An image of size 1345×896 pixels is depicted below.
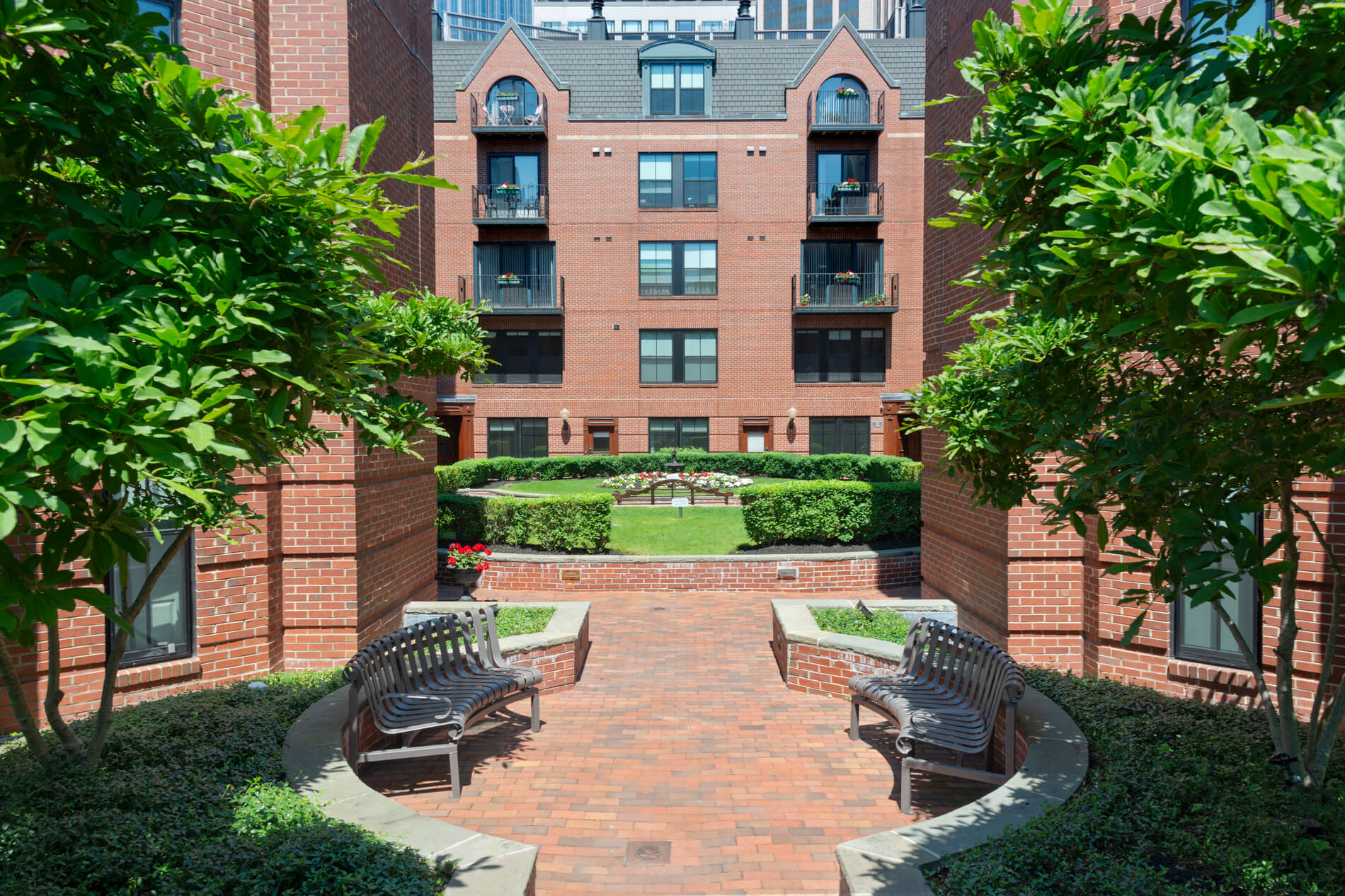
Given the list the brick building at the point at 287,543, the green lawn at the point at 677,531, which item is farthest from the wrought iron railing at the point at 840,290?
the brick building at the point at 287,543

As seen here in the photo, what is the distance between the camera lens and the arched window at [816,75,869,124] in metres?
31.6

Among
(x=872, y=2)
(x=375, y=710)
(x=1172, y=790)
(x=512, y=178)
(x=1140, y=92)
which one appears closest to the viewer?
(x=1140, y=92)

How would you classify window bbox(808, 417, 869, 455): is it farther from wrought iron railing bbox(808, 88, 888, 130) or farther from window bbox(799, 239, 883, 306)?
wrought iron railing bbox(808, 88, 888, 130)

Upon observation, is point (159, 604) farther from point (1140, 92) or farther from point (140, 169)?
point (1140, 92)

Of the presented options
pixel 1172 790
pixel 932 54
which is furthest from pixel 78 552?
pixel 932 54

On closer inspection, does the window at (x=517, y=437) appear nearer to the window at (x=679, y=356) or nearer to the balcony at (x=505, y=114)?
the window at (x=679, y=356)

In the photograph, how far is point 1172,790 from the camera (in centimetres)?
427

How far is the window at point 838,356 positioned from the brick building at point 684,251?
0.21ft

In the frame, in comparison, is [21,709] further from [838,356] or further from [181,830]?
Result: [838,356]

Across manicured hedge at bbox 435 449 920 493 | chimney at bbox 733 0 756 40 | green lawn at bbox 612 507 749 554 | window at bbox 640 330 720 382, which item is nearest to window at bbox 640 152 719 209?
window at bbox 640 330 720 382

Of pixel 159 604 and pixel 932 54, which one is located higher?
pixel 932 54

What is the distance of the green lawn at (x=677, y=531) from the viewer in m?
15.2

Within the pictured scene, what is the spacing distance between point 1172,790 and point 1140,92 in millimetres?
3654

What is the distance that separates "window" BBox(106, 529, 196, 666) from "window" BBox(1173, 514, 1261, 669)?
856 centimetres
